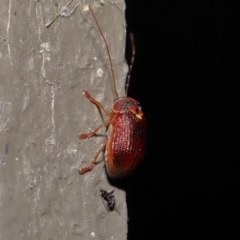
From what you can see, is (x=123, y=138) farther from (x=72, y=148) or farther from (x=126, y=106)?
(x=72, y=148)

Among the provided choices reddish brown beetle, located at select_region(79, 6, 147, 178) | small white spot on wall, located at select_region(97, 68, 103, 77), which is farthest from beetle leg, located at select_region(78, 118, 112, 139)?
small white spot on wall, located at select_region(97, 68, 103, 77)

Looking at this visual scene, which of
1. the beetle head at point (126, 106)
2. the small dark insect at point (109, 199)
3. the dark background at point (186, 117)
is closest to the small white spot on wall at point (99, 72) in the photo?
the beetle head at point (126, 106)

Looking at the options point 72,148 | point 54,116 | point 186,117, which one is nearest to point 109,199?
point 72,148

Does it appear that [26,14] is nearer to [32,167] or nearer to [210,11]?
[32,167]

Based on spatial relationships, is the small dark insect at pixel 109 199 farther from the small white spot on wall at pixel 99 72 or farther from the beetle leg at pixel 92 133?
the small white spot on wall at pixel 99 72

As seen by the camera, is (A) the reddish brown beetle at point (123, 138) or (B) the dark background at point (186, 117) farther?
(B) the dark background at point (186, 117)

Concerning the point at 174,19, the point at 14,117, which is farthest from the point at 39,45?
the point at 174,19
